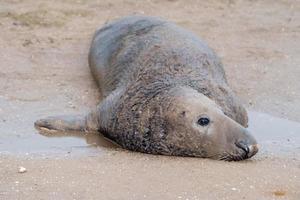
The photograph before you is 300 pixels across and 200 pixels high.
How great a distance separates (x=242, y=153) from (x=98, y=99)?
7.93 ft

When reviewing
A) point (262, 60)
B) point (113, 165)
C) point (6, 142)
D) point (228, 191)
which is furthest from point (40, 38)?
point (228, 191)

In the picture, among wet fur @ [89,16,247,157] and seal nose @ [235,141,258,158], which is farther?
wet fur @ [89,16,247,157]

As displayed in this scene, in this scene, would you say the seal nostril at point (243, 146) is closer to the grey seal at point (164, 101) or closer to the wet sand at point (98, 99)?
the grey seal at point (164, 101)

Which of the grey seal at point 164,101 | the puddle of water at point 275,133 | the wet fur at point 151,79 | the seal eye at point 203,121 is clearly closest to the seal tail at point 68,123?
the grey seal at point 164,101

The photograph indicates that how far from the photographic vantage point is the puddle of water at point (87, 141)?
646cm

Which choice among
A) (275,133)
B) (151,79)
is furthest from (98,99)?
(275,133)

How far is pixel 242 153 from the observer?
609 cm

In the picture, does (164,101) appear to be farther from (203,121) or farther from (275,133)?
(275,133)

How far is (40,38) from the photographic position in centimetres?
989

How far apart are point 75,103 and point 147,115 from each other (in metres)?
1.54

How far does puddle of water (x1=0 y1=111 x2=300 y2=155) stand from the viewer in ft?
21.2

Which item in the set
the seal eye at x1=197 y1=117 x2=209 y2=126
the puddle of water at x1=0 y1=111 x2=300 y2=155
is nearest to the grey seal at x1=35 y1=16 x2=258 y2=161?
the seal eye at x1=197 y1=117 x2=209 y2=126

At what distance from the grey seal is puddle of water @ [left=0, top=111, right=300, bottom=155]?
14 cm

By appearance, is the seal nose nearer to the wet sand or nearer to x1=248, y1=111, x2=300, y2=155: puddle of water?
the wet sand
